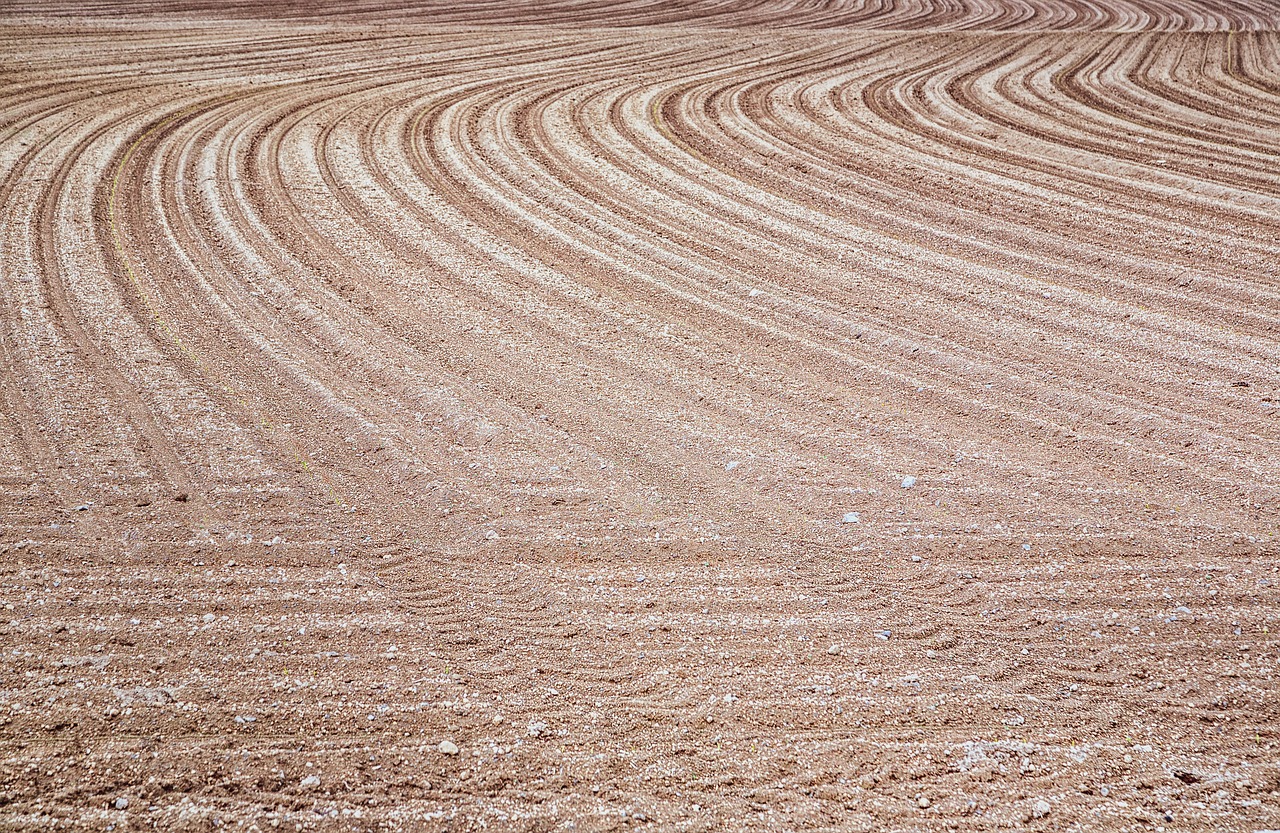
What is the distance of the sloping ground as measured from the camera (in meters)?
3.61

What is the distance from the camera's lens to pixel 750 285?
7746mm

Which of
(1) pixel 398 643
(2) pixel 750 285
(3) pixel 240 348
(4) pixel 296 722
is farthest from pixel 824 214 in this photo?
(4) pixel 296 722

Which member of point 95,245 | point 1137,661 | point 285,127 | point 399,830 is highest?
point 285,127

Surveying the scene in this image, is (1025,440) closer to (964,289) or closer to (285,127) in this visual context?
(964,289)

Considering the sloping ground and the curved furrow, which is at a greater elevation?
the curved furrow

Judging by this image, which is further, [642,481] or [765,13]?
[765,13]

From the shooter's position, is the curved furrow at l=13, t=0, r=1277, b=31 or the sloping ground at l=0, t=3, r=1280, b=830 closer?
the sloping ground at l=0, t=3, r=1280, b=830

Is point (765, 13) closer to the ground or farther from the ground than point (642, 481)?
farther from the ground

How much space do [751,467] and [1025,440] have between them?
1859mm

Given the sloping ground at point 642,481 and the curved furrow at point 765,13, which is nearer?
the sloping ground at point 642,481

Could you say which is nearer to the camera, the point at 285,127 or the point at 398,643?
the point at 398,643

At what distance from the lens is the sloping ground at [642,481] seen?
3.61 metres

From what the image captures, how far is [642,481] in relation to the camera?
5.32 meters

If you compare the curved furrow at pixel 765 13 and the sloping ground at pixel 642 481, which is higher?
the curved furrow at pixel 765 13
